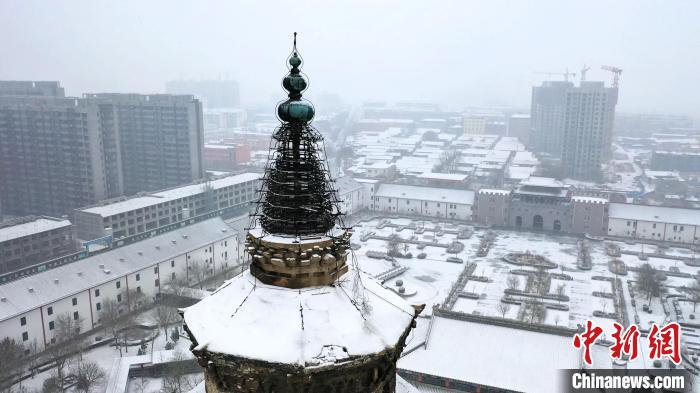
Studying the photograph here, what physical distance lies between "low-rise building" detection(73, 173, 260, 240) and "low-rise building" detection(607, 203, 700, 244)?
139 ft

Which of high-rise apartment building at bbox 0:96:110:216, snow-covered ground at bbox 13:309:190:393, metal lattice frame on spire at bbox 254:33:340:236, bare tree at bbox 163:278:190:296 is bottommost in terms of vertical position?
snow-covered ground at bbox 13:309:190:393

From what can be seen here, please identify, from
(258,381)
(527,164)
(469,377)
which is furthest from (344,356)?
(527,164)

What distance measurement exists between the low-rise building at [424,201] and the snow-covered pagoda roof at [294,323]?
6537 cm

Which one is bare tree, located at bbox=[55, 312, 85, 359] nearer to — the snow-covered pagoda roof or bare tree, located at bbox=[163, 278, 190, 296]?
bare tree, located at bbox=[163, 278, 190, 296]

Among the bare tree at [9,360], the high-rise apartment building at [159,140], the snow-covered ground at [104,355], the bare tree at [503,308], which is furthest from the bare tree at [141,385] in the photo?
the high-rise apartment building at [159,140]

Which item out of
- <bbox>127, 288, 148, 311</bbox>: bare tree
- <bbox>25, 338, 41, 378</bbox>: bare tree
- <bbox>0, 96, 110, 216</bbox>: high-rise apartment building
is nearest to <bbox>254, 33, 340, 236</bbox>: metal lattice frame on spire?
<bbox>25, 338, 41, 378</bbox>: bare tree

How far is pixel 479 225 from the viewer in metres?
67.8

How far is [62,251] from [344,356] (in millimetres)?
50818

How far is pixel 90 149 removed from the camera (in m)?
63.2

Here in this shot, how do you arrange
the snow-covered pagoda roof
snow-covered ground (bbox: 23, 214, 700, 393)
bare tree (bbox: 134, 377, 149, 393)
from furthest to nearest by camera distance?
snow-covered ground (bbox: 23, 214, 700, 393) < bare tree (bbox: 134, 377, 149, 393) < the snow-covered pagoda roof

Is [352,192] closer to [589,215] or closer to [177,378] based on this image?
[589,215]

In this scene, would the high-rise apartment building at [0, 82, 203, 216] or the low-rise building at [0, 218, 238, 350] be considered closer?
the low-rise building at [0, 218, 238, 350]

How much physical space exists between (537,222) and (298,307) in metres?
64.5

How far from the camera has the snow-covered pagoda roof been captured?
220 inches
